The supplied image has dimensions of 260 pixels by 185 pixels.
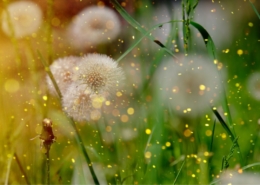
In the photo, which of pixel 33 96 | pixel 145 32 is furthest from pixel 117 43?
pixel 33 96

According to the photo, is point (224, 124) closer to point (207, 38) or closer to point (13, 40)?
point (207, 38)

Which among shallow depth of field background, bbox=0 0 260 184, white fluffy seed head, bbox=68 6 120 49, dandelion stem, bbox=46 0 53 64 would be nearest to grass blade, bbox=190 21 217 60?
shallow depth of field background, bbox=0 0 260 184

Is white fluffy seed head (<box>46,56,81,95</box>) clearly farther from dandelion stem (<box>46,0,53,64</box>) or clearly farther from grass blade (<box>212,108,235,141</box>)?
grass blade (<box>212,108,235,141</box>)

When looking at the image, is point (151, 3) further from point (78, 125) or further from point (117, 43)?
point (78, 125)

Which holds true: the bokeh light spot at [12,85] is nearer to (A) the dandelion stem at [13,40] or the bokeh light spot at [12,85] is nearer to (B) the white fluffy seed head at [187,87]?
(A) the dandelion stem at [13,40]

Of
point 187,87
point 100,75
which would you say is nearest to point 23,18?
point 100,75

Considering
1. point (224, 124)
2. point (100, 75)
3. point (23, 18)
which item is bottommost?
point (224, 124)
